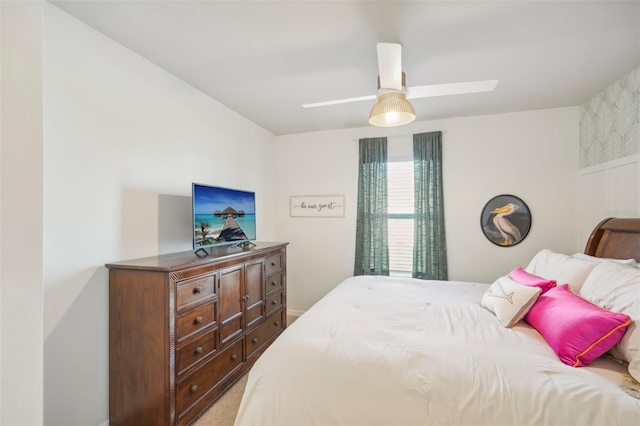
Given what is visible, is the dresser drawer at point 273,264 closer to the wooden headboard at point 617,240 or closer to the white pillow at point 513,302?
the white pillow at point 513,302

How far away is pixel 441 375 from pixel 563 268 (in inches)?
59.0

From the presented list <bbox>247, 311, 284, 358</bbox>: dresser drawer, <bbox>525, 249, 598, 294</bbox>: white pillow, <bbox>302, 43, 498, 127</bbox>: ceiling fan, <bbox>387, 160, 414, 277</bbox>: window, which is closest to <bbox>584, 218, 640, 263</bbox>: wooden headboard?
<bbox>525, 249, 598, 294</bbox>: white pillow

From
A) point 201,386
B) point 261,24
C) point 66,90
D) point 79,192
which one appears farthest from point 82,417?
point 261,24

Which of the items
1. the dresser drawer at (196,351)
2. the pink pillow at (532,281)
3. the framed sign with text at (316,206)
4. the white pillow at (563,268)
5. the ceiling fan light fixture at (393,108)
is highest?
the ceiling fan light fixture at (393,108)

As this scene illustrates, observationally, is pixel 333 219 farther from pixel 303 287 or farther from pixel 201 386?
pixel 201 386

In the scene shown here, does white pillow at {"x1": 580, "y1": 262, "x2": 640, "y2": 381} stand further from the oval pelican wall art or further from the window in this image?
the window

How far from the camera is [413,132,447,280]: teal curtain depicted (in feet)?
11.7

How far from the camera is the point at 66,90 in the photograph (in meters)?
1.72

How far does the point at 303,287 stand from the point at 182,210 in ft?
7.25

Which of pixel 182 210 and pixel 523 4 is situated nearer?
pixel 523 4

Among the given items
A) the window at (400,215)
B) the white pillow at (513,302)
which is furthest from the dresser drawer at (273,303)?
the white pillow at (513,302)

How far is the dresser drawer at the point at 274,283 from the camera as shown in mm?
2965

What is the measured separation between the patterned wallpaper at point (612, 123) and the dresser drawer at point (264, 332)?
3667 mm

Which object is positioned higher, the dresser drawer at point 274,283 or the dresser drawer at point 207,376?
the dresser drawer at point 274,283
